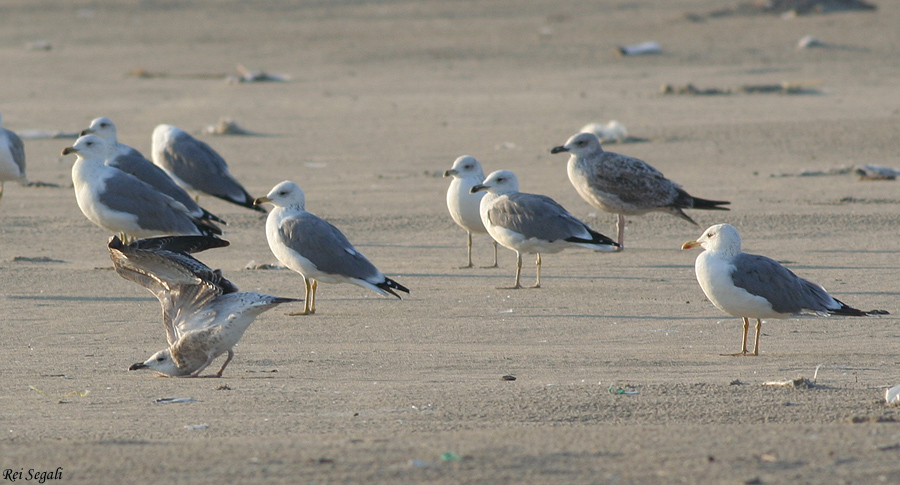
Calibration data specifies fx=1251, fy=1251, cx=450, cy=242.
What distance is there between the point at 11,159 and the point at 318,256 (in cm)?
544

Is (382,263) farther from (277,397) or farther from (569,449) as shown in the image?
(569,449)

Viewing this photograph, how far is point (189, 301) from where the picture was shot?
671 cm

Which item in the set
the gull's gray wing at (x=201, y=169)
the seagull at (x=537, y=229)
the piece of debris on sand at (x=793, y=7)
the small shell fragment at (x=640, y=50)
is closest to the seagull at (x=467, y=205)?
the seagull at (x=537, y=229)

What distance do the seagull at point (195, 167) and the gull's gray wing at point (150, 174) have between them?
976 millimetres

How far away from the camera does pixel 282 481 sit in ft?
14.4

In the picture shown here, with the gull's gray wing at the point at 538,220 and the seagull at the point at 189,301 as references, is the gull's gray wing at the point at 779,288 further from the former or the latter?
the seagull at the point at 189,301

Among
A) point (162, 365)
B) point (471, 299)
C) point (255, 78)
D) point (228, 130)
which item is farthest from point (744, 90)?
point (162, 365)

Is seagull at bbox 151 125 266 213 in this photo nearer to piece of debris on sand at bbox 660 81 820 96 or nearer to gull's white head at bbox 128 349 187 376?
gull's white head at bbox 128 349 187 376

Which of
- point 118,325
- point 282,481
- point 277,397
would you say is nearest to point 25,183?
point 118,325

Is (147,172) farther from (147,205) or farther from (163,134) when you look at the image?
(163,134)

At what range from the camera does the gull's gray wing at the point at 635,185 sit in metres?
11.7

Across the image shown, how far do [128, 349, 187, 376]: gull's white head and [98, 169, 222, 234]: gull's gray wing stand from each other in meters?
3.95

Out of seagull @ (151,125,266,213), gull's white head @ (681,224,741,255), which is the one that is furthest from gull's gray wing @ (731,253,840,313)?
seagull @ (151,125,266,213)

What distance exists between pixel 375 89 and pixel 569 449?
17987mm
